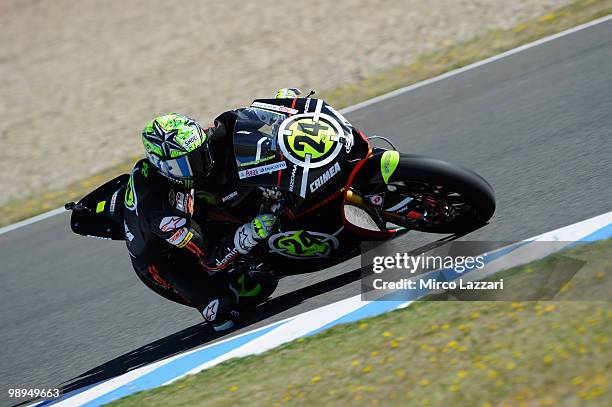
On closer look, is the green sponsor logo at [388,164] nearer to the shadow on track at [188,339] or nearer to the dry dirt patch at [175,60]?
the shadow on track at [188,339]

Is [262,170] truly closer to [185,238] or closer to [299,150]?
[299,150]

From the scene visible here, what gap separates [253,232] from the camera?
18.0ft

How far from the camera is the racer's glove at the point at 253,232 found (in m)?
5.42

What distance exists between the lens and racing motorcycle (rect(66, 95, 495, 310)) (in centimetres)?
510

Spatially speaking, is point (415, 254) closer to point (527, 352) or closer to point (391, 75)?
point (527, 352)

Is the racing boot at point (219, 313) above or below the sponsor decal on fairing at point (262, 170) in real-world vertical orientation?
below

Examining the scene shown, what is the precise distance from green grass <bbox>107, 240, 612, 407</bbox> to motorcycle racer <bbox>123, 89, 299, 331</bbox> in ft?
2.58

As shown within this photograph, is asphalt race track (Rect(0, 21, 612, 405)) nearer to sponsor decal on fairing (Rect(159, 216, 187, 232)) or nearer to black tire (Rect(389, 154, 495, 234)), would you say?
black tire (Rect(389, 154, 495, 234))

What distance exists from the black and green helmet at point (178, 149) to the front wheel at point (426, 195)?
1039 millimetres

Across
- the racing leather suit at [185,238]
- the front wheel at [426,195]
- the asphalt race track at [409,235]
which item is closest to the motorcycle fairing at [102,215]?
the racing leather suit at [185,238]

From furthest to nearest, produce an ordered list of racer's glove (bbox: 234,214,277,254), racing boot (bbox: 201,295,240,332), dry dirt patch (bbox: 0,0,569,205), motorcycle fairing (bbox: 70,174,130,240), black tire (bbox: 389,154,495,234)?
dry dirt patch (bbox: 0,0,569,205), motorcycle fairing (bbox: 70,174,130,240), racing boot (bbox: 201,295,240,332), racer's glove (bbox: 234,214,277,254), black tire (bbox: 389,154,495,234)

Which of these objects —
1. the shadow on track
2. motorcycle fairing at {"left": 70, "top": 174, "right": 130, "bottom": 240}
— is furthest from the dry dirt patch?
the shadow on track

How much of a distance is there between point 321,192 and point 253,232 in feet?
1.82

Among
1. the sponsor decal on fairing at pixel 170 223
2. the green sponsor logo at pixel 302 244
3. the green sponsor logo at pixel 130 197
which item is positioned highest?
the green sponsor logo at pixel 130 197
